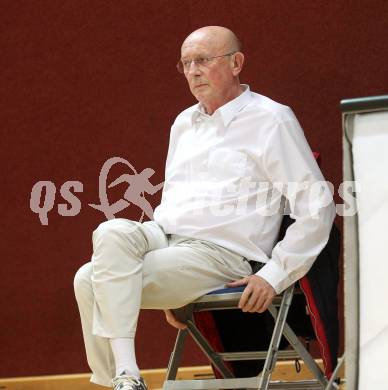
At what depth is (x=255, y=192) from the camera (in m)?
3.05

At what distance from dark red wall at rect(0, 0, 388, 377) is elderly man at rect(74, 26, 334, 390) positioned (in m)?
0.58

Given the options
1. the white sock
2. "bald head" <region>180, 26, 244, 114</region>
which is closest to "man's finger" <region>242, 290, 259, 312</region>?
the white sock

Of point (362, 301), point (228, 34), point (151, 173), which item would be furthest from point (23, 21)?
point (362, 301)

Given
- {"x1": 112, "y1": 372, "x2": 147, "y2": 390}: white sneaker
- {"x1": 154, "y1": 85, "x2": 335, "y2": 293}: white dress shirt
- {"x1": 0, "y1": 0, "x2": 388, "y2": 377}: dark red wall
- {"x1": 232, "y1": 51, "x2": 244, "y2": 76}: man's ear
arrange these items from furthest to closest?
{"x1": 0, "y1": 0, "x2": 388, "y2": 377}: dark red wall
{"x1": 232, "y1": 51, "x2": 244, "y2": 76}: man's ear
{"x1": 154, "y1": 85, "x2": 335, "y2": 293}: white dress shirt
{"x1": 112, "y1": 372, "x2": 147, "y2": 390}: white sneaker

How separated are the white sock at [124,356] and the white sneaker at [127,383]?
0.03m

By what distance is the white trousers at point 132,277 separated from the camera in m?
2.68

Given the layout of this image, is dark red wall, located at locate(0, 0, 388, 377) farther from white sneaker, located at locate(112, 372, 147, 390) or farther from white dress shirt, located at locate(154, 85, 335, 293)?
white sneaker, located at locate(112, 372, 147, 390)

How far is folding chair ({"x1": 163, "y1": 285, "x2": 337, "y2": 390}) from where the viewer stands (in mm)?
2785

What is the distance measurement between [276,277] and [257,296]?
0.09 meters

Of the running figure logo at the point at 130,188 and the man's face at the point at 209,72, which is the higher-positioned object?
the man's face at the point at 209,72

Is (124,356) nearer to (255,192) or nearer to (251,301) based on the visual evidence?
(251,301)

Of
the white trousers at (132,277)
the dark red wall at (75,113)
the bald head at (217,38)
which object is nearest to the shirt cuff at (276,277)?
the white trousers at (132,277)

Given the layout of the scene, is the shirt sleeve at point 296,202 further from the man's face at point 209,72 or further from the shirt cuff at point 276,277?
the man's face at point 209,72

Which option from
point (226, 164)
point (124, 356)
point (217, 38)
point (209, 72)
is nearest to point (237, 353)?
point (124, 356)
